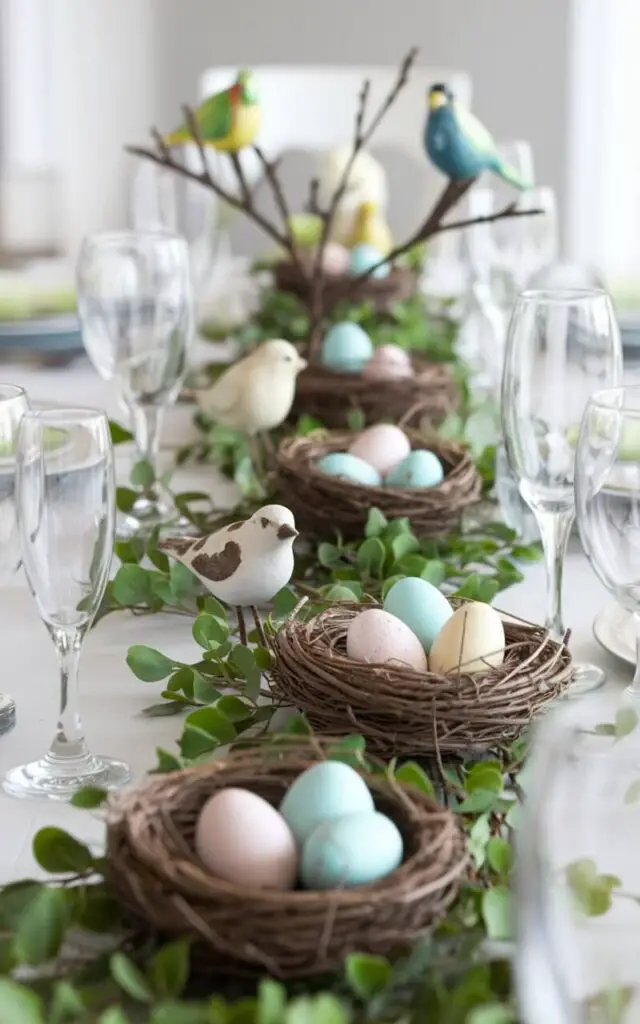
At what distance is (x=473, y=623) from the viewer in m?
0.75

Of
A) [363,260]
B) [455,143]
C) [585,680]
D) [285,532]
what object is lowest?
[585,680]

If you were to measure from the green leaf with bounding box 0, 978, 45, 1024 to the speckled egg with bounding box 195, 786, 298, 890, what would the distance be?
0.29 feet

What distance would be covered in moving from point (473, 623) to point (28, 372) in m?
1.17

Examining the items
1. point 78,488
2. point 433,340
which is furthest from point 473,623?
point 433,340

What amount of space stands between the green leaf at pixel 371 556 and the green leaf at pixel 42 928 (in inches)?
Result: 18.8

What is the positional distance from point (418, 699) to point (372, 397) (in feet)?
2.10

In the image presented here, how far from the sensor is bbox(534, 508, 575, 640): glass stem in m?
0.93

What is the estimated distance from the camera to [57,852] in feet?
1.97

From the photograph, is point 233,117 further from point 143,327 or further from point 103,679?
point 103,679

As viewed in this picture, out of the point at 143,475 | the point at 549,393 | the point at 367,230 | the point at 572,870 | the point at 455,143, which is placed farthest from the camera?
the point at 367,230

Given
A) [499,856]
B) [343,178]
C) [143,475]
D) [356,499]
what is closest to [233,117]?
[343,178]

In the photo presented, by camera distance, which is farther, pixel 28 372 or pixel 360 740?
pixel 28 372

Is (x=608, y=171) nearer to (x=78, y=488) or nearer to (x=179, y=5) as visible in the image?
(x=179, y=5)

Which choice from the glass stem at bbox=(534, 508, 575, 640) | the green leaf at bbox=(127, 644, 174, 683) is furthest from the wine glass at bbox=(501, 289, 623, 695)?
the green leaf at bbox=(127, 644, 174, 683)
